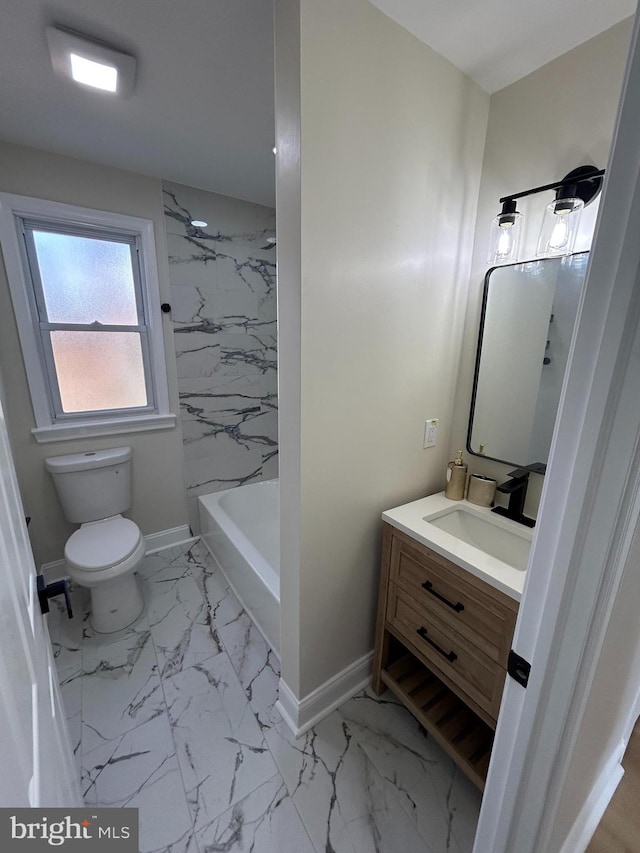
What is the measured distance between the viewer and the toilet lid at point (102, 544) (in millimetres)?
1744

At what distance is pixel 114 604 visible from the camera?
1.85m

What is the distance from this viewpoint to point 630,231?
1.42 feet

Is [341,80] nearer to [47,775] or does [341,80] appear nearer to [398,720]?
[47,775]

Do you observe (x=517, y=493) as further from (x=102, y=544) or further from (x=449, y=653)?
(x=102, y=544)

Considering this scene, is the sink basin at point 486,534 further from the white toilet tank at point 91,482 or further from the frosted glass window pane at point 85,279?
the frosted glass window pane at point 85,279

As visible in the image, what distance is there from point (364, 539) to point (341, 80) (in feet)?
4.97

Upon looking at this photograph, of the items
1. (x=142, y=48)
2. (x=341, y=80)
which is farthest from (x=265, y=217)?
(x=341, y=80)

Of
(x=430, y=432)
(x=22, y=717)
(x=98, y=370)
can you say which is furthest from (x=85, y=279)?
(x=22, y=717)

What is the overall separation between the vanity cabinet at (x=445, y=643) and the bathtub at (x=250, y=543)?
0.56m

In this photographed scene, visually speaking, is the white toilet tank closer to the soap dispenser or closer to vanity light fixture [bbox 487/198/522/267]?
the soap dispenser

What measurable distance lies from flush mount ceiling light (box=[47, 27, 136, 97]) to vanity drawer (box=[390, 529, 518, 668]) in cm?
195

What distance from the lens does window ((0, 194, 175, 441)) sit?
Result: 1855mm

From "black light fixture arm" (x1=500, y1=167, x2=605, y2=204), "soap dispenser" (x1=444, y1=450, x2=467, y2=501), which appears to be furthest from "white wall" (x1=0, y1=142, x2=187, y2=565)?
"black light fixture arm" (x1=500, y1=167, x2=605, y2=204)

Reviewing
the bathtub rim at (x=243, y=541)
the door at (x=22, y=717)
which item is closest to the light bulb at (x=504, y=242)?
the door at (x=22, y=717)
